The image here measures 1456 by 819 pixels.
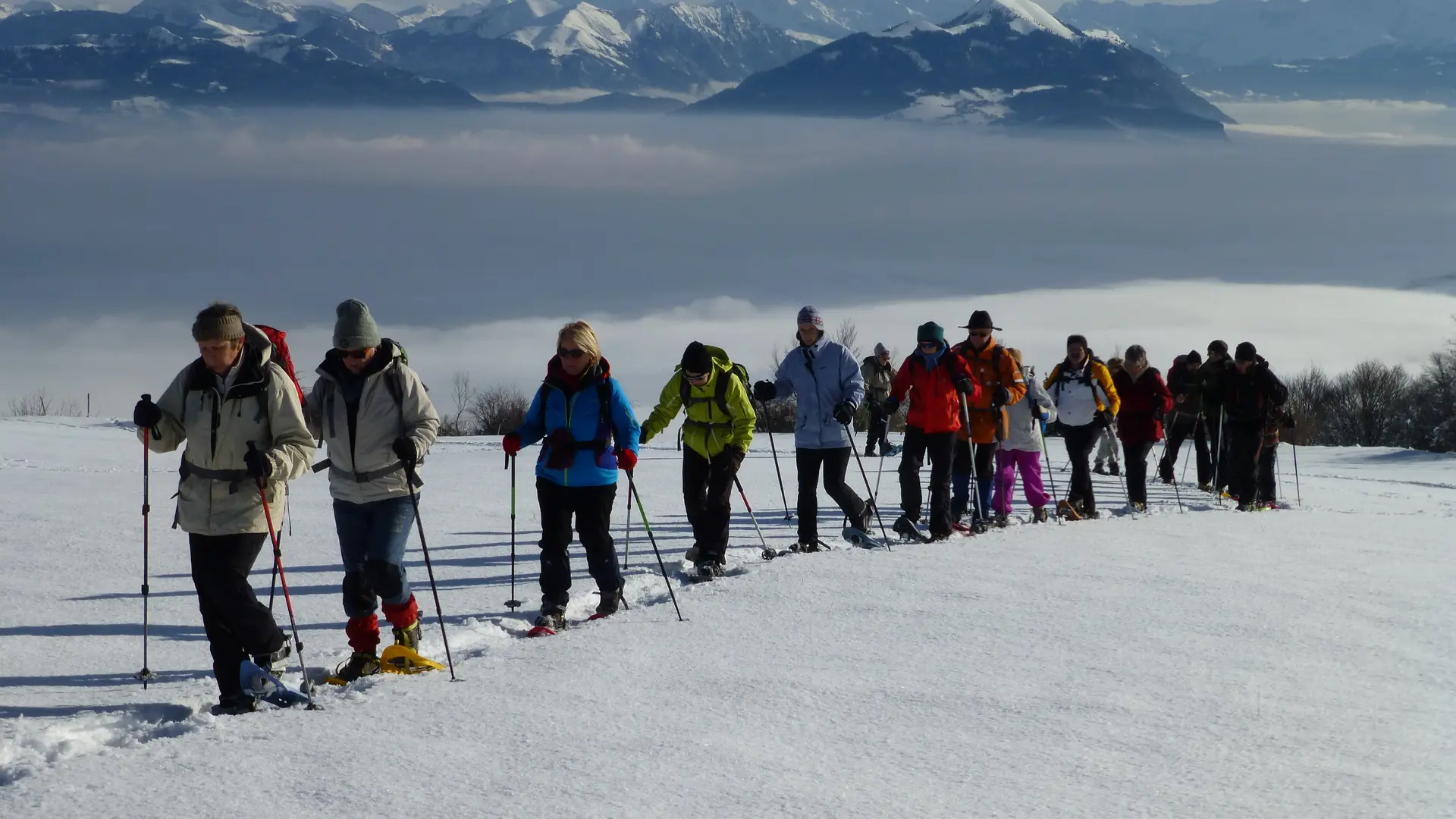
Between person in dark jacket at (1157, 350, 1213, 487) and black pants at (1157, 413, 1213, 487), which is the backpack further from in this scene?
black pants at (1157, 413, 1213, 487)

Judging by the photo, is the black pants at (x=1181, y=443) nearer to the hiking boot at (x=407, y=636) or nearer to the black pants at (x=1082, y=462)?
the black pants at (x=1082, y=462)

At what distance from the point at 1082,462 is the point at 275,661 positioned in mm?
9255

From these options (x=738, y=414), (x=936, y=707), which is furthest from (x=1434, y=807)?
(x=738, y=414)

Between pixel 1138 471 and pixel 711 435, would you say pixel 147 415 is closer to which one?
pixel 711 435

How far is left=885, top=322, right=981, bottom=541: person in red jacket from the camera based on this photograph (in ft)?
34.7

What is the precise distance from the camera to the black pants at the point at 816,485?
10.1 m

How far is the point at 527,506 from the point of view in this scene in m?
14.7

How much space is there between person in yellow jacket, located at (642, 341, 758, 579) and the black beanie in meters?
0.06

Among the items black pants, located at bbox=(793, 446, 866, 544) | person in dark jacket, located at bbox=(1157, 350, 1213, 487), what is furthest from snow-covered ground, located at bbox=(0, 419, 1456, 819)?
person in dark jacket, located at bbox=(1157, 350, 1213, 487)

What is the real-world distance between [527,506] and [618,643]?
26.5ft

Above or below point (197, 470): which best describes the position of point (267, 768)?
below

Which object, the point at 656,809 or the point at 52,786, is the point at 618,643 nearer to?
the point at 656,809

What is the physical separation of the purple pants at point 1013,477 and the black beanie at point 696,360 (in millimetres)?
4578

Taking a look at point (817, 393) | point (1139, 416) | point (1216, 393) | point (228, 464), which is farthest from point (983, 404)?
point (228, 464)
